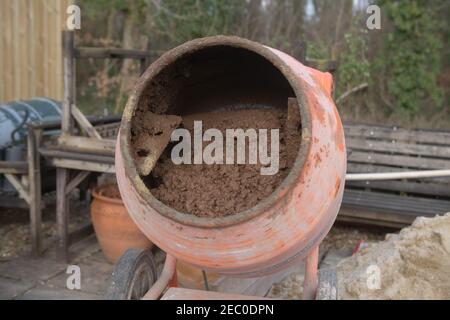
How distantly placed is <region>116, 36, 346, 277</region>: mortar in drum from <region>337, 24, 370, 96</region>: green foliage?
6.96 metres

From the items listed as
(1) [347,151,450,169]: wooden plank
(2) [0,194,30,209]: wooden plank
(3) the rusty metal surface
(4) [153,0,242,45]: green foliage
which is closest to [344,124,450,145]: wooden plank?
(1) [347,151,450,169]: wooden plank

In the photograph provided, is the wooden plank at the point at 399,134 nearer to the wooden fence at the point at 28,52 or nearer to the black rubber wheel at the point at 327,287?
the black rubber wheel at the point at 327,287

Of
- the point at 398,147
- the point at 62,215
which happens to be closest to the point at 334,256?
the point at 398,147

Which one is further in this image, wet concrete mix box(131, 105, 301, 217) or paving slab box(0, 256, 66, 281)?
paving slab box(0, 256, 66, 281)

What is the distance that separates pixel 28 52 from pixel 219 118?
5558 mm

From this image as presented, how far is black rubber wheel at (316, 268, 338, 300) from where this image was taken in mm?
2200

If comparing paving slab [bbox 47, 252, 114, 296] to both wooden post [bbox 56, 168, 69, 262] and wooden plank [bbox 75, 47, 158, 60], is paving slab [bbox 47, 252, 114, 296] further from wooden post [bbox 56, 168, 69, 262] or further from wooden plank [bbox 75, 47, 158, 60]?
wooden plank [bbox 75, 47, 158, 60]

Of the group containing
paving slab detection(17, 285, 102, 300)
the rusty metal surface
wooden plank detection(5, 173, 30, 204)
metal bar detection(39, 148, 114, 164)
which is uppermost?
metal bar detection(39, 148, 114, 164)

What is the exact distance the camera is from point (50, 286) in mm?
3982

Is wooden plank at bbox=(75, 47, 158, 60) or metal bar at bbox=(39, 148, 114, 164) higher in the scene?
wooden plank at bbox=(75, 47, 158, 60)

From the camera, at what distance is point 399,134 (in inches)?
199

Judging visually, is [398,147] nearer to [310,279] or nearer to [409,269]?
[409,269]

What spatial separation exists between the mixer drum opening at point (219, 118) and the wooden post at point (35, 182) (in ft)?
7.64
